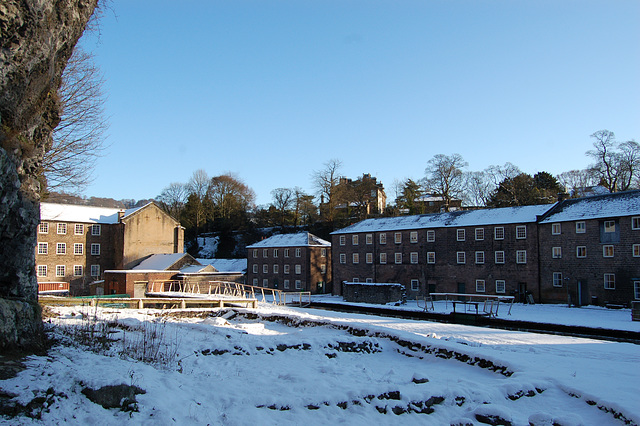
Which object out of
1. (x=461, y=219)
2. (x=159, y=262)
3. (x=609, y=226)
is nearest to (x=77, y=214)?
(x=159, y=262)

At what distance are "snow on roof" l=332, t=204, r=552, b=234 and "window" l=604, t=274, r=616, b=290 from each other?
7.16 m

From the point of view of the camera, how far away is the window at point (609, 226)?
3347 centimetres

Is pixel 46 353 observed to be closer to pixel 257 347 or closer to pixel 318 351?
pixel 257 347

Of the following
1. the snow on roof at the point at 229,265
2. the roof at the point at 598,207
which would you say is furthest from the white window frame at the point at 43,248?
the roof at the point at 598,207

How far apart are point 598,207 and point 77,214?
5269cm

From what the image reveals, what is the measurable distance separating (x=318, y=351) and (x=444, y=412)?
5.55 meters

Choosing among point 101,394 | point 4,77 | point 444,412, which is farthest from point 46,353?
point 444,412

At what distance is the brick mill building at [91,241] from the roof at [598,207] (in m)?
42.1

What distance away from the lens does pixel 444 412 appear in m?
7.76

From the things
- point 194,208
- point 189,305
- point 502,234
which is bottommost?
point 189,305

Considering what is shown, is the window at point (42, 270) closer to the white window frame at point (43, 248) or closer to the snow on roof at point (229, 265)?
the white window frame at point (43, 248)

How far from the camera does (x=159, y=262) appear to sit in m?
47.3

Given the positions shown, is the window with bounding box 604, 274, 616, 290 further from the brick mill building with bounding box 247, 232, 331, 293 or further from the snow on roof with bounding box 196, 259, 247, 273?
the snow on roof with bounding box 196, 259, 247, 273

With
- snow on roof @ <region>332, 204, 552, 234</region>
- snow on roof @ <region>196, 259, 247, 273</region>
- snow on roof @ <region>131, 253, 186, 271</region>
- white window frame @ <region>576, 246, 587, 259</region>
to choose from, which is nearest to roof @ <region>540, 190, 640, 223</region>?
snow on roof @ <region>332, 204, 552, 234</region>
